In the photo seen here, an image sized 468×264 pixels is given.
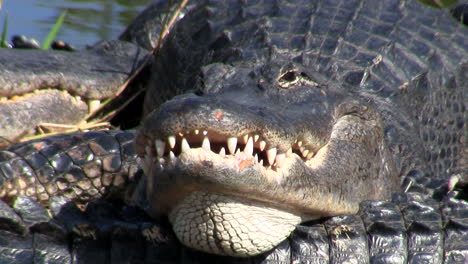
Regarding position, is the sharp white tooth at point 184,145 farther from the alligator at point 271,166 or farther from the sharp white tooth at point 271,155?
the sharp white tooth at point 271,155

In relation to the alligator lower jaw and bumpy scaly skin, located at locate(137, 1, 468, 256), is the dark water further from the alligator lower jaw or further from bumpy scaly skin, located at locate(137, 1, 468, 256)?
the alligator lower jaw

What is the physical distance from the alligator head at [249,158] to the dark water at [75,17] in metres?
3.69

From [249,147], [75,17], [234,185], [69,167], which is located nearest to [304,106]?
[249,147]

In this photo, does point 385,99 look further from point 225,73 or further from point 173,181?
point 173,181

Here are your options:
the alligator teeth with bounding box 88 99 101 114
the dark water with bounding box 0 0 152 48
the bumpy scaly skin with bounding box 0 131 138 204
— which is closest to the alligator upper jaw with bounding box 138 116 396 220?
the bumpy scaly skin with bounding box 0 131 138 204

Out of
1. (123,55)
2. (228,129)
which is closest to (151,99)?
(123,55)

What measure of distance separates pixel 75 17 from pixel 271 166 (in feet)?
16.4

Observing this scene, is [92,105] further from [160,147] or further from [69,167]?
[160,147]

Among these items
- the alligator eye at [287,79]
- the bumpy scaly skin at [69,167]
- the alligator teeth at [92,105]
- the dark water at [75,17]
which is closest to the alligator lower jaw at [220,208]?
the alligator eye at [287,79]

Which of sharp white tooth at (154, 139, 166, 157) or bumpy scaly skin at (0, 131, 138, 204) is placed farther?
bumpy scaly skin at (0, 131, 138, 204)

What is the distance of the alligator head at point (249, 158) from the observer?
2.54 meters

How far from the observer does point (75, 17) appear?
7.45 metres

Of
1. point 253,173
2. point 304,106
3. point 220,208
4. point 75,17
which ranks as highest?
point 75,17

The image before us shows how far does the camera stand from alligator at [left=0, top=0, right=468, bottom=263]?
2.62 metres
